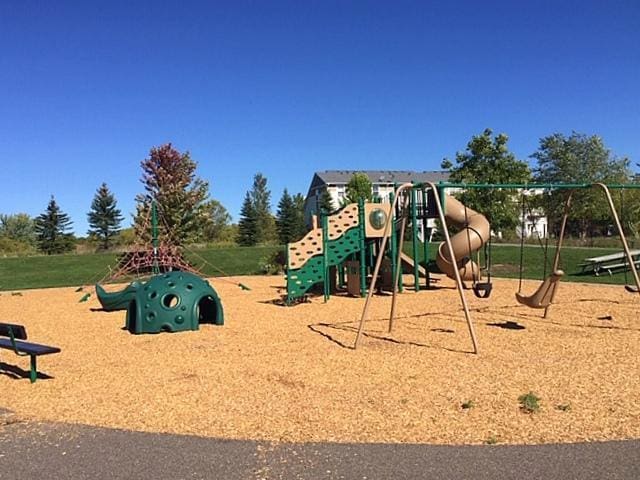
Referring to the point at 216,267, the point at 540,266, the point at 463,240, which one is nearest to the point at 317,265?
the point at 463,240

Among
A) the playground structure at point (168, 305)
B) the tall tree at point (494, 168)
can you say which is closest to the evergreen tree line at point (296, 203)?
the tall tree at point (494, 168)

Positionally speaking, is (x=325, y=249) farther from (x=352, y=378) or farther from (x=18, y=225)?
(x=18, y=225)

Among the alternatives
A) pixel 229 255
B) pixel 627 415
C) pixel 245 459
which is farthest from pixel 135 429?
pixel 229 255

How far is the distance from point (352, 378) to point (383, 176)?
73.7 meters

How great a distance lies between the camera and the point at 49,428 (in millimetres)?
4719

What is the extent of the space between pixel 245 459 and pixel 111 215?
2254 inches

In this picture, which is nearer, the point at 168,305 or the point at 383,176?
the point at 168,305

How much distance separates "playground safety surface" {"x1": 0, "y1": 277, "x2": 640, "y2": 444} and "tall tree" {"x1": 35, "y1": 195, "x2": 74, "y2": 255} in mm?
43666

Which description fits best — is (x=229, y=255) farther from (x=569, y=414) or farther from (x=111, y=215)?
(x=569, y=414)

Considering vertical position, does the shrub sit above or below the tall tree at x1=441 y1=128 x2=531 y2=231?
below

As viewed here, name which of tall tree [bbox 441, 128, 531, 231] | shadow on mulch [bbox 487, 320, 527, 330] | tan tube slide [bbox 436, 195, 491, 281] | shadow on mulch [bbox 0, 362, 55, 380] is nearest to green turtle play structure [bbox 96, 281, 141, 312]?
shadow on mulch [bbox 0, 362, 55, 380]

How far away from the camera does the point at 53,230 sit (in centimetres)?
5384

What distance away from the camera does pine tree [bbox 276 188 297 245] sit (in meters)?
58.1

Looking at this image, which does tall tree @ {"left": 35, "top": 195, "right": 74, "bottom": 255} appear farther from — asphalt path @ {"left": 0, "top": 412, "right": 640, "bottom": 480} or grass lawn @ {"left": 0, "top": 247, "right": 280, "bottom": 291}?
asphalt path @ {"left": 0, "top": 412, "right": 640, "bottom": 480}
